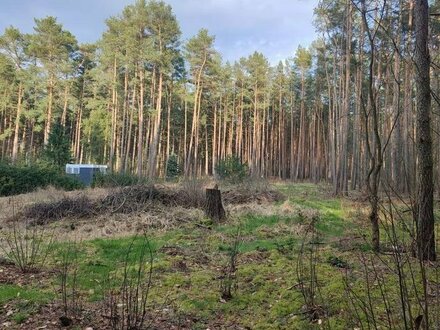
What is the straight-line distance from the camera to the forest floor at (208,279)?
3414 millimetres

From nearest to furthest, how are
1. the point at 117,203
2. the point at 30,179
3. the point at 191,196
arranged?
the point at 117,203 < the point at 191,196 < the point at 30,179

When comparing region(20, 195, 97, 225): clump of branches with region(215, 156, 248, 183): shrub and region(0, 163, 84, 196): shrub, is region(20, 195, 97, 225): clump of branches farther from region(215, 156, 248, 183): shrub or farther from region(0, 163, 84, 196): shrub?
region(215, 156, 248, 183): shrub

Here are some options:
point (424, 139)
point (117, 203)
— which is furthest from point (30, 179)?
point (424, 139)

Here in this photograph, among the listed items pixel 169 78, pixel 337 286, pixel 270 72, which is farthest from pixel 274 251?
pixel 270 72

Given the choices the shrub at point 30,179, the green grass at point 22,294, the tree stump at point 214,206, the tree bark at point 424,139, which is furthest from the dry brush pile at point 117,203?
the tree bark at point 424,139

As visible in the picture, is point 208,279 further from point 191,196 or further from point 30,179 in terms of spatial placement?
point 30,179

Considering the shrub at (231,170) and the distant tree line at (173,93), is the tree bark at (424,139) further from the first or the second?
the shrub at (231,170)

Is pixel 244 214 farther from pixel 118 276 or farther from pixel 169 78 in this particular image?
pixel 169 78

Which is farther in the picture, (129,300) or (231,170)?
(231,170)

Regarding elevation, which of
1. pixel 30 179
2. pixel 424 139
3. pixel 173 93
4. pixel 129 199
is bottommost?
pixel 129 199

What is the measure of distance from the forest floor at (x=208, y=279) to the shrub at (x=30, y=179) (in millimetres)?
8647

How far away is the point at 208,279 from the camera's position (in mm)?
4789

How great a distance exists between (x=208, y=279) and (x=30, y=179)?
15.5 m

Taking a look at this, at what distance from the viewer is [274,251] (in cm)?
623
